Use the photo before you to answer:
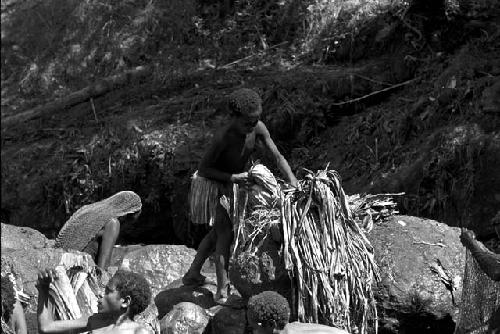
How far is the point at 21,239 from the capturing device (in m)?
10.4

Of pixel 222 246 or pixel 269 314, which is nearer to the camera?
pixel 269 314

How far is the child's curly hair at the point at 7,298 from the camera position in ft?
21.7

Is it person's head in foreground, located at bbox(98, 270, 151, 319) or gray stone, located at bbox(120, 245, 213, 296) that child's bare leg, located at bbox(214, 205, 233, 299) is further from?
person's head in foreground, located at bbox(98, 270, 151, 319)

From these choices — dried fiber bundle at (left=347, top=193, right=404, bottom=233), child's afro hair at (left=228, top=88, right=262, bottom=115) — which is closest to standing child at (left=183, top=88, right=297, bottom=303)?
child's afro hair at (left=228, top=88, right=262, bottom=115)

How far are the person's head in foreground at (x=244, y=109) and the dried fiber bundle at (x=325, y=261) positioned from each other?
606 mm

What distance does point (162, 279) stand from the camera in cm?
972

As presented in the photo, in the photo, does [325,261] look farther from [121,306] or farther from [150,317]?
[121,306]

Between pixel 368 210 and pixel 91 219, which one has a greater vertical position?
pixel 368 210

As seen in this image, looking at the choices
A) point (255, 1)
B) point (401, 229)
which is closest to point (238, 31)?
point (255, 1)

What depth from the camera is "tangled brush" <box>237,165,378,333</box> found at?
8.02 metres

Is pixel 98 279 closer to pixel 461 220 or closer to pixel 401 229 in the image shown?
pixel 401 229

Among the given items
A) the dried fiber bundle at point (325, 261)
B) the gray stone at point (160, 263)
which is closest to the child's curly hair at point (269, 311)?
the dried fiber bundle at point (325, 261)

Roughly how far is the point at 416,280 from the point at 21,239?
12.9 feet

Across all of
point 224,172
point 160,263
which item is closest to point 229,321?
point 224,172
